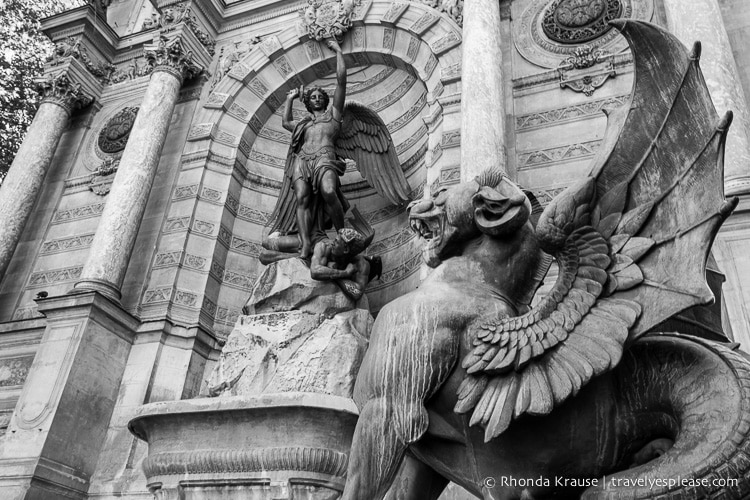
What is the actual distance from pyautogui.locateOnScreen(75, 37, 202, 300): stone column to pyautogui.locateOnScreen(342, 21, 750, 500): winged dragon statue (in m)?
6.31

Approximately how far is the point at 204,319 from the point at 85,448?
6.62ft

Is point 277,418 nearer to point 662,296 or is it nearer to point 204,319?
point 662,296

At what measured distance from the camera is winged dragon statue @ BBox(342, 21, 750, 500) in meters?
1.80

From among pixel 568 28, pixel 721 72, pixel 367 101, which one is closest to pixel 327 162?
pixel 367 101

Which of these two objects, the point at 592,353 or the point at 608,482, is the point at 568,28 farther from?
the point at 608,482

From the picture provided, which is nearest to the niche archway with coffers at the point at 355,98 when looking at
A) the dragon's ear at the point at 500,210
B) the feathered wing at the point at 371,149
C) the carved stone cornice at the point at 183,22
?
the feathered wing at the point at 371,149

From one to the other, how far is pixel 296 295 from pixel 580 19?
4.99m

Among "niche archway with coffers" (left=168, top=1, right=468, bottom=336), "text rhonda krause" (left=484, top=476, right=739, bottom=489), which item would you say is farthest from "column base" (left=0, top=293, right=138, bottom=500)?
"text rhonda krause" (left=484, top=476, right=739, bottom=489)

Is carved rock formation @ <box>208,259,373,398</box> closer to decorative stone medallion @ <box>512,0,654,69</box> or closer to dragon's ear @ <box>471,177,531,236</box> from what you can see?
dragon's ear @ <box>471,177,531,236</box>

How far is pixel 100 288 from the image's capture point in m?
7.30

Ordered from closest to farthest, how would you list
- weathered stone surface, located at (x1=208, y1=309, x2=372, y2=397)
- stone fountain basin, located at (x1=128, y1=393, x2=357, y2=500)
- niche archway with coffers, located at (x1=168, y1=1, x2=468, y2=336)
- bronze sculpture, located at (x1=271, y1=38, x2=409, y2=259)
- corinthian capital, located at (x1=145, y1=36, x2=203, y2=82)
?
stone fountain basin, located at (x1=128, y1=393, x2=357, y2=500) → weathered stone surface, located at (x1=208, y1=309, x2=372, y2=397) → bronze sculpture, located at (x1=271, y1=38, x2=409, y2=259) → niche archway with coffers, located at (x1=168, y1=1, x2=468, y2=336) → corinthian capital, located at (x1=145, y1=36, x2=203, y2=82)

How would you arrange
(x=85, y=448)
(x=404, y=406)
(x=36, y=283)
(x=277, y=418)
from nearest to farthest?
(x=404, y=406) < (x=277, y=418) < (x=85, y=448) < (x=36, y=283)

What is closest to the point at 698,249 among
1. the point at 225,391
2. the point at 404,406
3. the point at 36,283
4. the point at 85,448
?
the point at 404,406

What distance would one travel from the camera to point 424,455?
2.11 metres
